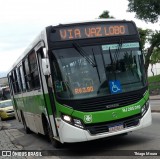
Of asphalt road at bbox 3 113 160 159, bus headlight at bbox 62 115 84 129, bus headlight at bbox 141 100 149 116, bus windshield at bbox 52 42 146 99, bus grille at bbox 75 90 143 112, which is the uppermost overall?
bus windshield at bbox 52 42 146 99

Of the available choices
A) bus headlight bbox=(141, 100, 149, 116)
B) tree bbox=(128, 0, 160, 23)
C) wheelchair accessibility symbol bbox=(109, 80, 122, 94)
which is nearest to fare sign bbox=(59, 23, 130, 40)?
wheelchair accessibility symbol bbox=(109, 80, 122, 94)

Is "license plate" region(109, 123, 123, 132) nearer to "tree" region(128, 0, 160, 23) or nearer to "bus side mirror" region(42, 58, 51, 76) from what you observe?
"bus side mirror" region(42, 58, 51, 76)

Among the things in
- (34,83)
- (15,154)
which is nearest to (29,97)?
(34,83)

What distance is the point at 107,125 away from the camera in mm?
9773

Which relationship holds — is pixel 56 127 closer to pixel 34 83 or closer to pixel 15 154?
pixel 15 154

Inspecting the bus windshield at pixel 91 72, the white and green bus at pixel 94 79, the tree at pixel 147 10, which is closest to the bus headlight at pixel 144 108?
the white and green bus at pixel 94 79

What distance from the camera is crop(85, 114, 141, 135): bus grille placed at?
9.65 m

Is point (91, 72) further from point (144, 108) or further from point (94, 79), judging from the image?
point (144, 108)

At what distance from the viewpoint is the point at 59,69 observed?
32.2 ft

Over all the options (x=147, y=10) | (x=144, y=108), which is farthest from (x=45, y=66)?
(x=147, y=10)

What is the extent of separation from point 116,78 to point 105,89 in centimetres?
39

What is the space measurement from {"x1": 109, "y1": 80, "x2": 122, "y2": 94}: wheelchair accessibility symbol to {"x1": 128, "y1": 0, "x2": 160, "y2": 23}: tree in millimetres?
33886

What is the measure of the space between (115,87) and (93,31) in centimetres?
152

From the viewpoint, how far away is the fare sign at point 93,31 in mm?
10141
